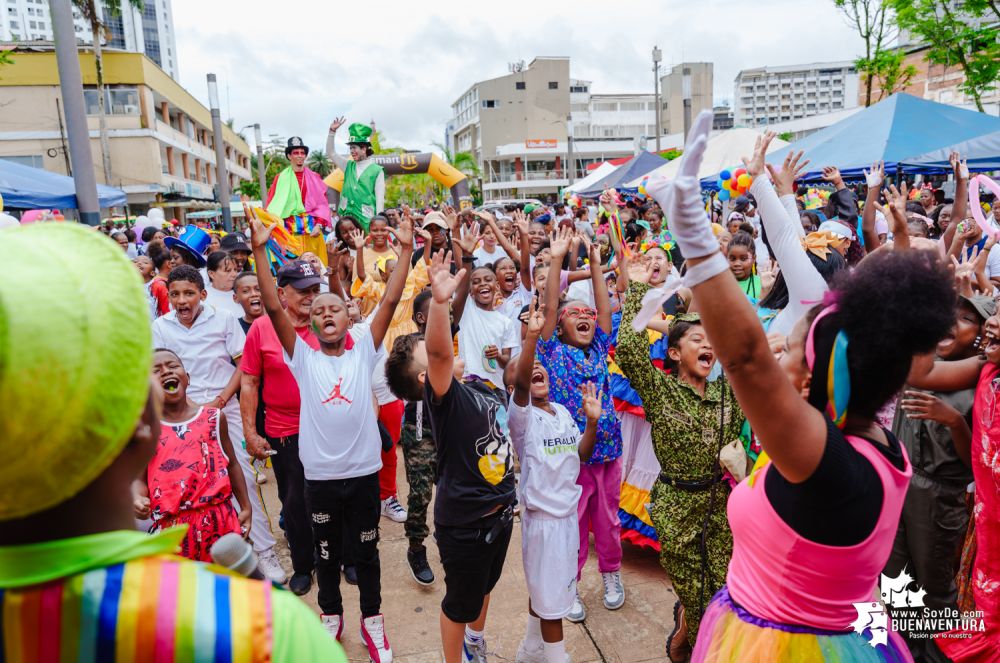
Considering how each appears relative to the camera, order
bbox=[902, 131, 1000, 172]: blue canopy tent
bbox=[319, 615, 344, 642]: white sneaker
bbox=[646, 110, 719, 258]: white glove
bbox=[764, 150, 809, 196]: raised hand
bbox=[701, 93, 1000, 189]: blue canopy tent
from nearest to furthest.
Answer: bbox=[646, 110, 719, 258]: white glove, bbox=[319, 615, 344, 642]: white sneaker, bbox=[764, 150, 809, 196]: raised hand, bbox=[902, 131, 1000, 172]: blue canopy tent, bbox=[701, 93, 1000, 189]: blue canopy tent

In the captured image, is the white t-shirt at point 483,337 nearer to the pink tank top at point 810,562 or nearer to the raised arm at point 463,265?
the raised arm at point 463,265

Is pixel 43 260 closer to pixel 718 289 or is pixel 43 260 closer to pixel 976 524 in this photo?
pixel 718 289

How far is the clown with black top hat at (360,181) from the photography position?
7.81m

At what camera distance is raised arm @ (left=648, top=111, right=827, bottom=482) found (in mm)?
1377

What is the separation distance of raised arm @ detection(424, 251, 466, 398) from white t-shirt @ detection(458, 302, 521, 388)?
194 centimetres

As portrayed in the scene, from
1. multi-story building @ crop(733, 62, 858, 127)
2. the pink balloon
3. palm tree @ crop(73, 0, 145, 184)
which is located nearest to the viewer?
the pink balloon

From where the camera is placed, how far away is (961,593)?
319 cm

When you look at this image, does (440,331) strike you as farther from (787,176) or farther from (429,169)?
(429,169)

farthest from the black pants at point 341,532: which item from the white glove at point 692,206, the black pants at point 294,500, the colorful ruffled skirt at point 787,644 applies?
the white glove at point 692,206

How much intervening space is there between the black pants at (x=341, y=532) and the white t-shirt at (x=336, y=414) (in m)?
0.08

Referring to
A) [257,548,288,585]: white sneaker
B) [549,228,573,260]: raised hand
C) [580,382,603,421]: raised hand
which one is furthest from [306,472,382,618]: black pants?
[549,228,573,260]: raised hand

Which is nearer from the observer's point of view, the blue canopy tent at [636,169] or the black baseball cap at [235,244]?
the black baseball cap at [235,244]

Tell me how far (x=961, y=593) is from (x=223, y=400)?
4.28 m

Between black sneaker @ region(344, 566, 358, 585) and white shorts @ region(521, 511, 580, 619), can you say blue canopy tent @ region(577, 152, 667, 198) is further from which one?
white shorts @ region(521, 511, 580, 619)
